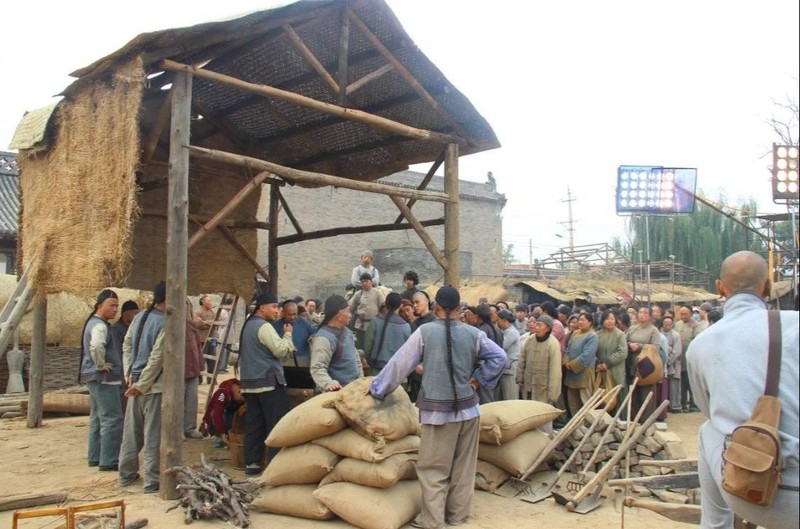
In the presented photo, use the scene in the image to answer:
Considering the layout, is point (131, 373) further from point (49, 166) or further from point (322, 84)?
point (322, 84)

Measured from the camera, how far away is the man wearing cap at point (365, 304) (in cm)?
833

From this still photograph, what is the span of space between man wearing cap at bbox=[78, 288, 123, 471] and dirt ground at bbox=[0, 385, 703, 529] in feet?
0.82

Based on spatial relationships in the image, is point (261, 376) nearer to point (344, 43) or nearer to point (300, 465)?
point (300, 465)

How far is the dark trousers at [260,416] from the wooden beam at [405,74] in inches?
142

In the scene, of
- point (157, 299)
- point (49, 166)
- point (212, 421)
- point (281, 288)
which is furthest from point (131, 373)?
point (281, 288)

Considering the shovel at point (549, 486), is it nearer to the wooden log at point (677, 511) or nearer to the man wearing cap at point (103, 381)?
the wooden log at point (677, 511)

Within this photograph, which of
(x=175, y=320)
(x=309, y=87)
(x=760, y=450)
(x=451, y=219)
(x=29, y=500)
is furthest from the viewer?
(x=451, y=219)

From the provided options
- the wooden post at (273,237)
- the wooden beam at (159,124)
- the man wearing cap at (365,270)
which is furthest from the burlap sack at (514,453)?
the wooden post at (273,237)

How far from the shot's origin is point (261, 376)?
6449mm

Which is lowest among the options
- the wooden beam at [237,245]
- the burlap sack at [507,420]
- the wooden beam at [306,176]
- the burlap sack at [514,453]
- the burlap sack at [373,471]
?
the burlap sack at [514,453]

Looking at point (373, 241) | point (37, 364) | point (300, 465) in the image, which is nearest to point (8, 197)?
point (37, 364)

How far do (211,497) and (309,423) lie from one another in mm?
982

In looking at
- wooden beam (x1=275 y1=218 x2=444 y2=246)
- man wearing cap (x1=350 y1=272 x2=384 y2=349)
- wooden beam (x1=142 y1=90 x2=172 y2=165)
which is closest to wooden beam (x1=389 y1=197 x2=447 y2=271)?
wooden beam (x1=275 y1=218 x2=444 y2=246)

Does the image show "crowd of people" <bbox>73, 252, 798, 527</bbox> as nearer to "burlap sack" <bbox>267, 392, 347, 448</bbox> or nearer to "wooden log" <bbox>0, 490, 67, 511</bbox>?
"burlap sack" <bbox>267, 392, 347, 448</bbox>
